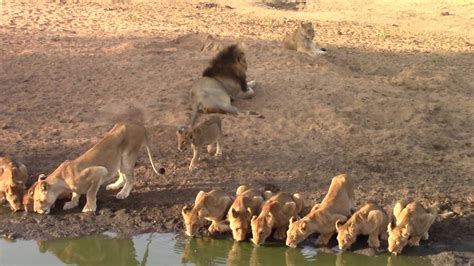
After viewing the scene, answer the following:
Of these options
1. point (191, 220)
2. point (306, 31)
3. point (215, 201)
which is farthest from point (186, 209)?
point (306, 31)

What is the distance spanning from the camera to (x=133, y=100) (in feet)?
39.0

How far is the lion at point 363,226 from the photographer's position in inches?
299

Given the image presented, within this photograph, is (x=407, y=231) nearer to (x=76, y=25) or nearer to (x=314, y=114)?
(x=314, y=114)

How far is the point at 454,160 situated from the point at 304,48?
18.4 feet

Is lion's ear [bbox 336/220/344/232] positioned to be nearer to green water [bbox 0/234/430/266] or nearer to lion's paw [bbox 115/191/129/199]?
green water [bbox 0/234/430/266]

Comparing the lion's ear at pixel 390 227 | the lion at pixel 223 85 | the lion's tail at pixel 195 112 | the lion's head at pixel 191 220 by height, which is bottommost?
the lion's head at pixel 191 220

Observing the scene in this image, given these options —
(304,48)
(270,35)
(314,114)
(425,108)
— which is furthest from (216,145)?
(270,35)

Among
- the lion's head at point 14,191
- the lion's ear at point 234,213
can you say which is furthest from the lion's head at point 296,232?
the lion's head at point 14,191

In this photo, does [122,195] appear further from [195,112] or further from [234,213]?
[195,112]

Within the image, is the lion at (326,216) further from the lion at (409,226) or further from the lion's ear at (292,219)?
the lion at (409,226)

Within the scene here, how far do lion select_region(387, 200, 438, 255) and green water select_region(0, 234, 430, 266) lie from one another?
0.51 feet

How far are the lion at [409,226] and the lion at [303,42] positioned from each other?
7339 mm

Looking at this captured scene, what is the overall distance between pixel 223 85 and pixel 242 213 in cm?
479

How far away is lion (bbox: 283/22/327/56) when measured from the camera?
592 inches
